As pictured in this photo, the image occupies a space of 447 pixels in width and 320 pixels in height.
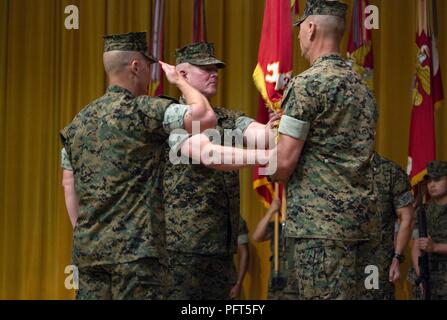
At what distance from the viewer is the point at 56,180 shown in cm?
714

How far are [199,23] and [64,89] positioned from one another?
1321 millimetres

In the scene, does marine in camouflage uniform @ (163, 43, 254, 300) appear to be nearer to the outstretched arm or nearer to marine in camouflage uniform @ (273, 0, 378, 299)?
the outstretched arm

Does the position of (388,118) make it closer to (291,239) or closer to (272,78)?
(272,78)

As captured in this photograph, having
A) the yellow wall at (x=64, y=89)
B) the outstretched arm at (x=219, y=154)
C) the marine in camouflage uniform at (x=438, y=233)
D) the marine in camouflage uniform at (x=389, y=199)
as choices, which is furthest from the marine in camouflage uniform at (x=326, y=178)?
the yellow wall at (x=64, y=89)

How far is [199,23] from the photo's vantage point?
22.1 ft

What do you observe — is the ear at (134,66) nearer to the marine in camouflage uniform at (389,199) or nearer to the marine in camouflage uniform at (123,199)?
the marine in camouflage uniform at (123,199)

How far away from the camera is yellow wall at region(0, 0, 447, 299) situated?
670 cm

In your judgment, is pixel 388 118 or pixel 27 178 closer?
pixel 388 118

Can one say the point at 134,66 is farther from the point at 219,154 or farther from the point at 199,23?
the point at 199,23

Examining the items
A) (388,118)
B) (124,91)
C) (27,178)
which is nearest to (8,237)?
(27,178)

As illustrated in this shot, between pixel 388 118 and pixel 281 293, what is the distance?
1.63m

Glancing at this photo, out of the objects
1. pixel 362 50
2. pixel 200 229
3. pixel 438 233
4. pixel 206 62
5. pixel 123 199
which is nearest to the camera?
pixel 123 199

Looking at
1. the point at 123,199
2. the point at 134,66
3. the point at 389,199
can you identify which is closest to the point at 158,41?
the point at 389,199

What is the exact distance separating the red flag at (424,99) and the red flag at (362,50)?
34 cm
